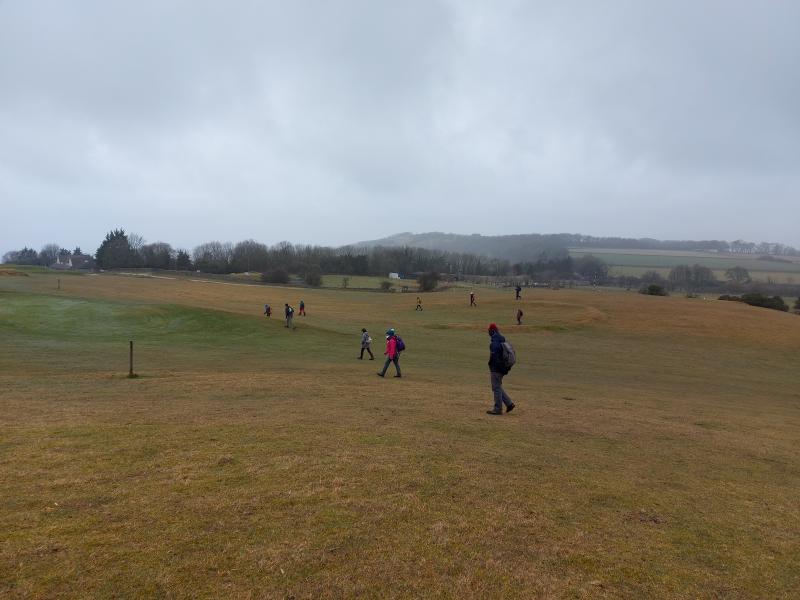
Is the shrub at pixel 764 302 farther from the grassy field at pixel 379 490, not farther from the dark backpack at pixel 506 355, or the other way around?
the dark backpack at pixel 506 355

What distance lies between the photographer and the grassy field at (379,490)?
526 cm

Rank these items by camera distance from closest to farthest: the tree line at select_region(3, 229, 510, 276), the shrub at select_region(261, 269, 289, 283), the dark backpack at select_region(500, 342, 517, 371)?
the dark backpack at select_region(500, 342, 517, 371), the shrub at select_region(261, 269, 289, 283), the tree line at select_region(3, 229, 510, 276)

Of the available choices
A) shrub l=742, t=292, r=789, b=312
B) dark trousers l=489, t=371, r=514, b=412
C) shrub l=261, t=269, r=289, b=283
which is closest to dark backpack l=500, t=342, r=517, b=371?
dark trousers l=489, t=371, r=514, b=412

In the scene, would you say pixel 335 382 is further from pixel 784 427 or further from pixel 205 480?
pixel 784 427

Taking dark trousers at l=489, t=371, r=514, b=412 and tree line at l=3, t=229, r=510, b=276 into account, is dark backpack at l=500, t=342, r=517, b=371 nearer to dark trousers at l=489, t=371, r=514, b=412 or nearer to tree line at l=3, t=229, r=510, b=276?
dark trousers at l=489, t=371, r=514, b=412

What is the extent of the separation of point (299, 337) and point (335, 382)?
58.9 feet

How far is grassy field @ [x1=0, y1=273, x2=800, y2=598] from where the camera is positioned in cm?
526

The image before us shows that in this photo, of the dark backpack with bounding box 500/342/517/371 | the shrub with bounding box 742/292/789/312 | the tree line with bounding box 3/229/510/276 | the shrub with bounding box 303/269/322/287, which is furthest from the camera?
the tree line with bounding box 3/229/510/276

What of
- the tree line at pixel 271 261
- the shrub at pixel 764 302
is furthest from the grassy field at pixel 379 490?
the tree line at pixel 271 261

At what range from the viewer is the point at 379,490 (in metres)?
7.27

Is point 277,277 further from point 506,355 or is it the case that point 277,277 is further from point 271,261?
point 506,355

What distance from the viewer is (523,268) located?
182m

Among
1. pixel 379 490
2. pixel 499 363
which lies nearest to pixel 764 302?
pixel 499 363

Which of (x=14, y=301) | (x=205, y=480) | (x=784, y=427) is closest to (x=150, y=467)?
(x=205, y=480)
